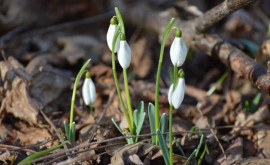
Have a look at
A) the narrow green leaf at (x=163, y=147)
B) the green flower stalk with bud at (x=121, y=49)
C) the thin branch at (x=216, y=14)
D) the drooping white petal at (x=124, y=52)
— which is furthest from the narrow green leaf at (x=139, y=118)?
the thin branch at (x=216, y=14)

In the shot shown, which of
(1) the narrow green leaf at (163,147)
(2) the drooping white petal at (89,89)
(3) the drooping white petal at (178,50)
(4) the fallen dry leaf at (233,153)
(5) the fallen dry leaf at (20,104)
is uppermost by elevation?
(3) the drooping white petal at (178,50)

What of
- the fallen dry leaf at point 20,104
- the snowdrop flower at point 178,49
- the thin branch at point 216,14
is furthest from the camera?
the fallen dry leaf at point 20,104

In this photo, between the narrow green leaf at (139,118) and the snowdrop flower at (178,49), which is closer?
the snowdrop flower at (178,49)

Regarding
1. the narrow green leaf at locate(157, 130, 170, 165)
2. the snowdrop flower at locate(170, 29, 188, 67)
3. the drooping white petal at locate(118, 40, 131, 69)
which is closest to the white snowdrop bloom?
the snowdrop flower at locate(170, 29, 188, 67)

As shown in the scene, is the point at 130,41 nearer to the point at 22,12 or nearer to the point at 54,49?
the point at 54,49

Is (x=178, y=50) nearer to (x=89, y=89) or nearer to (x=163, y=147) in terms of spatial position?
(x=163, y=147)

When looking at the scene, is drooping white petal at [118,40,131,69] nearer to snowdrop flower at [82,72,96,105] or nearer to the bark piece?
snowdrop flower at [82,72,96,105]

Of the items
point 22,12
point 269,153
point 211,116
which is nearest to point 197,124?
point 211,116

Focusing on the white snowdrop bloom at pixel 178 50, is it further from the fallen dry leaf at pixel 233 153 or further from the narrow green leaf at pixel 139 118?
the fallen dry leaf at pixel 233 153

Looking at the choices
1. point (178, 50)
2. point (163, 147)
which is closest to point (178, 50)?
point (178, 50)
